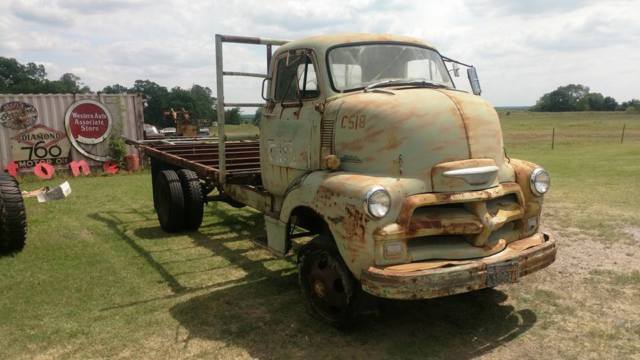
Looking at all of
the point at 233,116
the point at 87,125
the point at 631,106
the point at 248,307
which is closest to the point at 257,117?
the point at 233,116

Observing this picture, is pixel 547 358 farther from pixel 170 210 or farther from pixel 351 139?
pixel 170 210

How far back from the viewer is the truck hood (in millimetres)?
4203

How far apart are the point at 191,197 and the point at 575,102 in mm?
124555

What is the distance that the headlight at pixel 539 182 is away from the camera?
186 inches

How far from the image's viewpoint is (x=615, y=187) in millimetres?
11555

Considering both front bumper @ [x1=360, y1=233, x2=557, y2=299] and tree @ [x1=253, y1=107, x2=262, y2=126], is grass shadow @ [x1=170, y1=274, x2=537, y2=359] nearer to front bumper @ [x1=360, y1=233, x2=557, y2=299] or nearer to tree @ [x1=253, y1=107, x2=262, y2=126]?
front bumper @ [x1=360, y1=233, x2=557, y2=299]

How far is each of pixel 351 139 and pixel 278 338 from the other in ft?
5.91

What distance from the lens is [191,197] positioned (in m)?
7.80

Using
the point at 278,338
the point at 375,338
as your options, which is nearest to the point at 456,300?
the point at 375,338

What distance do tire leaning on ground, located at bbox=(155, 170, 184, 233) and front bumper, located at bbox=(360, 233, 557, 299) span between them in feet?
14.9

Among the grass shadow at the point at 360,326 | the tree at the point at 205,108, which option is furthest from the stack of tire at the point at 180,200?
the tree at the point at 205,108

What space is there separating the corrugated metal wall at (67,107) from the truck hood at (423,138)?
45.0 feet

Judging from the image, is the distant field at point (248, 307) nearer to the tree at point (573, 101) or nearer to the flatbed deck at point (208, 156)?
the flatbed deck at point (208, 156)

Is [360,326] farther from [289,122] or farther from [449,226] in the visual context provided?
[289,122]
